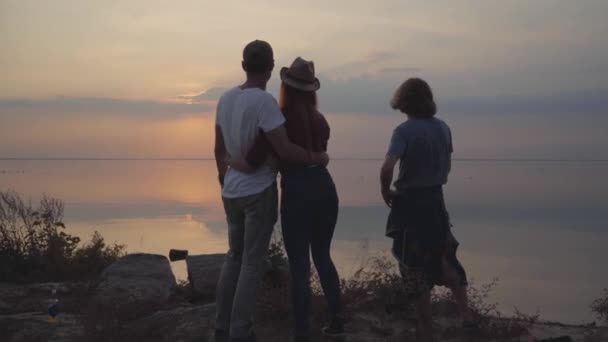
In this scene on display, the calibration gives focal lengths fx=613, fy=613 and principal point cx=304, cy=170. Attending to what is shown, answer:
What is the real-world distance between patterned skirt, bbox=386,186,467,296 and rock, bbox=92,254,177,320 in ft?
8.62

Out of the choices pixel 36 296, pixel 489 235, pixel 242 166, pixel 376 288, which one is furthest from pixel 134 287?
pixel 489 235

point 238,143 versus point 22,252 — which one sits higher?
point 238,143

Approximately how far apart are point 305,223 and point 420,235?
914mm

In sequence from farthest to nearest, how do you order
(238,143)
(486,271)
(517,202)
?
1. (517,202)
2. (486,271)
3. (238,143)

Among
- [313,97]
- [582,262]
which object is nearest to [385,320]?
[313,97]

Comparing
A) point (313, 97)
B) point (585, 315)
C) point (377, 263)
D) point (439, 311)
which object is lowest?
point (585, 315)

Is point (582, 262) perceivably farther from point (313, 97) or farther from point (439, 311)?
point (313, 97)

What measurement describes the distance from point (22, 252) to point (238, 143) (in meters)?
5.47

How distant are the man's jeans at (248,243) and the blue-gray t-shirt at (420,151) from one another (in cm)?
98

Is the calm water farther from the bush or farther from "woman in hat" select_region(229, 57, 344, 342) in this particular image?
"woman in hat" select_region(229, 57, 344, 342)

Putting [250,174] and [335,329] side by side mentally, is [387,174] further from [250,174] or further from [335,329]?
[335,329]

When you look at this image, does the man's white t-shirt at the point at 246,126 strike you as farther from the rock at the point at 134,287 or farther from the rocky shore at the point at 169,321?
the rock at the point at 134,287

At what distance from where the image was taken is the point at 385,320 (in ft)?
17.6

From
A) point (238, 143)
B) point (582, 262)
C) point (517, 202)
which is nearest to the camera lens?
point (238, 143)
